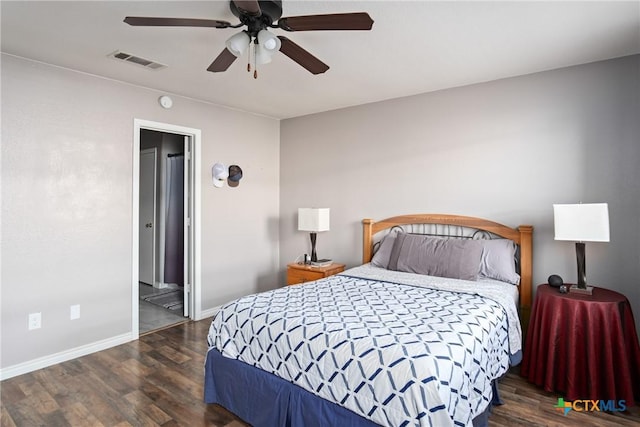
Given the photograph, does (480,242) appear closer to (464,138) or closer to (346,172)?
(464,138)

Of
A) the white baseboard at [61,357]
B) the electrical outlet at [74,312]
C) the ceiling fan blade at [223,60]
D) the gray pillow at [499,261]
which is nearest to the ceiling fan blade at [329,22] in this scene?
the ceiling fan blade at [223,60]

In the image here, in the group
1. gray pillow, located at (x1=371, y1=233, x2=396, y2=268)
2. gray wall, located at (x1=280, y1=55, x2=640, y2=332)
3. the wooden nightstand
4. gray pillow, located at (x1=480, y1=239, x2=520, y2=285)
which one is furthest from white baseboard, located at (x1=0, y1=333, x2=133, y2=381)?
gray pillow, located at (x1=480, y1=239, x2=520, y2=285)

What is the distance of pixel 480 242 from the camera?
10.7 ft

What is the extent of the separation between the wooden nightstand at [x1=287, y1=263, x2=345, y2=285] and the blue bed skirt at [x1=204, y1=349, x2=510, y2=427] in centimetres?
168

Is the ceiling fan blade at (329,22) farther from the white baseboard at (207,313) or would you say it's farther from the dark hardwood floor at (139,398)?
the white baseboard at (207,313)

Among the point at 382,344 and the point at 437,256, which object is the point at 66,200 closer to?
the point at 382,344

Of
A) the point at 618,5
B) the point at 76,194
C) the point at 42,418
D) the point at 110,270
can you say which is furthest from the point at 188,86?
the point at 618,5

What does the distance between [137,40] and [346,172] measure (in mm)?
2577

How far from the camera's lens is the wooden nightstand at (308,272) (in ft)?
13.0

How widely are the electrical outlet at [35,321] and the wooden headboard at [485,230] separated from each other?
3071 mm

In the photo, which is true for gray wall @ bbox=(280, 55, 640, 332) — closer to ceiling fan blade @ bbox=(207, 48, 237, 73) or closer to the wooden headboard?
the wooden headboard

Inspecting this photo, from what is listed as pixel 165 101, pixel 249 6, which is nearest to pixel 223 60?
pixel 249 6

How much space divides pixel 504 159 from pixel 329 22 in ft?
7.54

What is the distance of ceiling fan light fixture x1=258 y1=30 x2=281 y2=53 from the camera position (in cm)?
198
